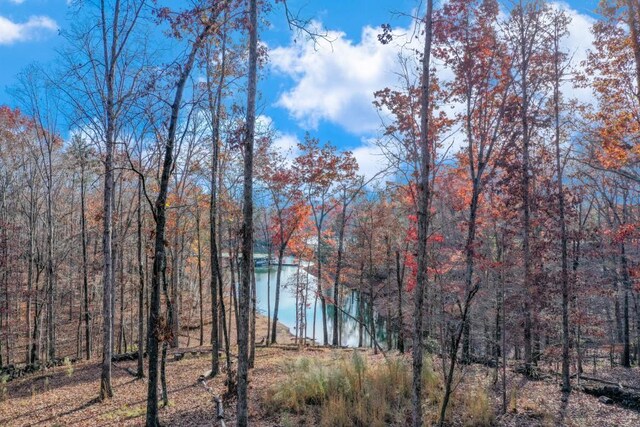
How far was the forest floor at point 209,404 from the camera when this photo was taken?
7.98 metres

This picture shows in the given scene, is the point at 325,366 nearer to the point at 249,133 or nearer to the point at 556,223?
the point at 249,133

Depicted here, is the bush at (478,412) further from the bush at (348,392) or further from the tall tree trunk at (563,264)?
the tall tree trunk at (563,264)

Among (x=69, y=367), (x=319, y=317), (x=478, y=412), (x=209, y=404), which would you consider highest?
(x=478, y=412)

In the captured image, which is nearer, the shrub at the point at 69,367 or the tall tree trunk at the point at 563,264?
the tall tree trunk at the point at 563,264

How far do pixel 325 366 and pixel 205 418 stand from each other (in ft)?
9.98

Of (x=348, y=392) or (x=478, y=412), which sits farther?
(x=348, y=392)

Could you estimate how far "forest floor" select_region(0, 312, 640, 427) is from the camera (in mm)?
7984

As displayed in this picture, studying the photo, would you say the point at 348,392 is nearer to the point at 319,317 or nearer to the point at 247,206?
the point at 247,206

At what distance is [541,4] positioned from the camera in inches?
410

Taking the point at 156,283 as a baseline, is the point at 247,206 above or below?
above

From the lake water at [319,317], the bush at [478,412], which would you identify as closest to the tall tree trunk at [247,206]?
the bush at [478,412]

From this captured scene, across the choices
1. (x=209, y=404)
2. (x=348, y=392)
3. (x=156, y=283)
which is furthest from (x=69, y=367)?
(x=348, y=392)

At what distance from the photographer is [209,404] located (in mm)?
8953

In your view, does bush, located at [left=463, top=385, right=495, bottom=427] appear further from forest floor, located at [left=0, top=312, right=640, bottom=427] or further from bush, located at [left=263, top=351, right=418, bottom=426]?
bush, located at [left=263, top=351, right=418, bottom=426]
